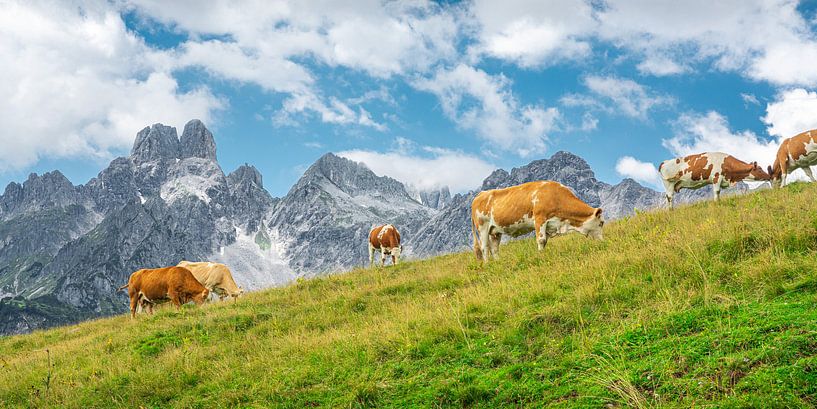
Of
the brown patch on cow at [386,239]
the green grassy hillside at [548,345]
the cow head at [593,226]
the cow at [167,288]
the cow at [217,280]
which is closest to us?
the green grassy hillside at [548,345]

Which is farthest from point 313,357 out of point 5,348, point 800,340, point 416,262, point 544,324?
point 5,348

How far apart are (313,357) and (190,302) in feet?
50.5

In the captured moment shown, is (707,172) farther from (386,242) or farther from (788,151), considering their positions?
(386,242)

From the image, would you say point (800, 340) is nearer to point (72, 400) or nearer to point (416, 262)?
point (72, 400)

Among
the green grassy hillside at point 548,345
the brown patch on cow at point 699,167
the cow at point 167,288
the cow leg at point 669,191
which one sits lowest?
the green grassy hillside at point 548,345

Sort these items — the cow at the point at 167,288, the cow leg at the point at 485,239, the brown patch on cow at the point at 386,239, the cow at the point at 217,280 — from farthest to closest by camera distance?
the brown patch on cow at the point at 386,239
the cow at the point at 217,280
the cow at the point at 167,288
the cow leg at the point at 485,239

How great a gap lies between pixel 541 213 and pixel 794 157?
13.9 m

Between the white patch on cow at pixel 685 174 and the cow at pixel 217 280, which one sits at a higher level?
the white patch on cow at pixel 685 174

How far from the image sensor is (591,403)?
450cm

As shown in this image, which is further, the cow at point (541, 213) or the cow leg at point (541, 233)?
the cow at point (541, 213)

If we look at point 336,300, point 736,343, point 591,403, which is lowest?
point 591,403

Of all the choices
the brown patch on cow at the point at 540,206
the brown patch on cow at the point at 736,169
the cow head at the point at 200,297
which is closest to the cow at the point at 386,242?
the cow head at the point at 200,297

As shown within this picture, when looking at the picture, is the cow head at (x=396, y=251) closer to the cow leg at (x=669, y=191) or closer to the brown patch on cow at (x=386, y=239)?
the brown patch on cow at (x=386, y=239)

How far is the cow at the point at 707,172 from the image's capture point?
64.0 feet
